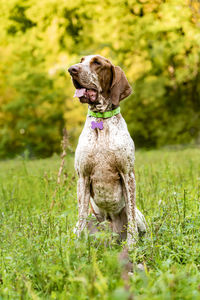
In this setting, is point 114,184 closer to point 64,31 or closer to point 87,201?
point 87,201

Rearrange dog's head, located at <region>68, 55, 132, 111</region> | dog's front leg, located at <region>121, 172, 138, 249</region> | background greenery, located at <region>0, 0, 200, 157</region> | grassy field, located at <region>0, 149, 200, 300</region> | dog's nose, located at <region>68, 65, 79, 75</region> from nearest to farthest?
1. grassy field, located at <region>0, 149, 200, 300</region>
2. dog's nose, located at <region>68, 65, 79, 75</region>
3. dog's head, located at <region>68, 55, 132, 111</region>
4. dog's front leg, located at <region>121, 172, 138, 249</region>
5. background greenery, located at <region>0, 0, 200, 157</region>

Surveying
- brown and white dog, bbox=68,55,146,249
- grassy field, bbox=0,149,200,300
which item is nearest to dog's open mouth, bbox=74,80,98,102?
brown and white dog, bbox=68,55,146,249

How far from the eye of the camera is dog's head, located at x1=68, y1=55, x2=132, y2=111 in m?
3.62

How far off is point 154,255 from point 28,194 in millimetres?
2761

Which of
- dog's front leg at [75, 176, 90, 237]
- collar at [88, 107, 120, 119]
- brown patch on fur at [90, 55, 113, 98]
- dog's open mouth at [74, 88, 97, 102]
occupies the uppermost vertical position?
brown patch on fur at [90, 55, 113, 98]

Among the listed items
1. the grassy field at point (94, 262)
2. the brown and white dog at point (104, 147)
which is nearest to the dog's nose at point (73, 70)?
the brown and white dog at point (104, 147)

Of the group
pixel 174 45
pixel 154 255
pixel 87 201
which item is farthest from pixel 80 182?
pixel 174 45

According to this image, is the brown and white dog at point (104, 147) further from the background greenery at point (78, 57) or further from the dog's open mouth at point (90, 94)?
the background greenery at point (78, 57)

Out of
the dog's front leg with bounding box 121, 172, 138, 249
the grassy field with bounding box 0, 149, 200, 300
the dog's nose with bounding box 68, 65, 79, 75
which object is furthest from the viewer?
the dog's front leg with bounding box 121, 172, 138, 249

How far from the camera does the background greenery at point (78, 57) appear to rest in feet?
54.9

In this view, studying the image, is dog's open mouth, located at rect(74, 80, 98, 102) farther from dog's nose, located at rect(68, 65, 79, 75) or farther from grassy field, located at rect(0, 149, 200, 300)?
grassy field, located at rect(0, 149, 200, 300)

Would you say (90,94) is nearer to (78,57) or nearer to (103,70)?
(103,70)

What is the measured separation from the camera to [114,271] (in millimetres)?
2299

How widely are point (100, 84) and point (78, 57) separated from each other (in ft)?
40.7
